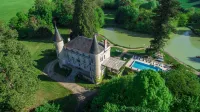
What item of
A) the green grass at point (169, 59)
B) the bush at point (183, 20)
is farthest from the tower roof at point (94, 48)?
the bush at point (183, 20)

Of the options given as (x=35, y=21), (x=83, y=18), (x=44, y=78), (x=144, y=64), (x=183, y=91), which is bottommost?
(x=44, y=78)

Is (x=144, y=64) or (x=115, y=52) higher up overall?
(x=115, y=52)

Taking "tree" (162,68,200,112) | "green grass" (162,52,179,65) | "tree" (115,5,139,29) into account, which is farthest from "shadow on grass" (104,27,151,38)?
"tree" (162,68,200,112)

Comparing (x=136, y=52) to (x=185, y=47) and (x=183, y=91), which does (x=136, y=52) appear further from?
(x=183, y=91)

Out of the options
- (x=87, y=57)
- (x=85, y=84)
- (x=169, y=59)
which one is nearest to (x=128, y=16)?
(x=169, y=59)

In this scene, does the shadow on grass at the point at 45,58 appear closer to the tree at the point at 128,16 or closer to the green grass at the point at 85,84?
the green grass at the point at 85,84

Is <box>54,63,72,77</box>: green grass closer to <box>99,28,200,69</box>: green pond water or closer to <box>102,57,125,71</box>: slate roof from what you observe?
<box>102,57,125,71</box>: slate roof

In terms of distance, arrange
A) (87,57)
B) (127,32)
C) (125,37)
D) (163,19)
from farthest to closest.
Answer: (127,32), (125,37), (163,19), (87,57)

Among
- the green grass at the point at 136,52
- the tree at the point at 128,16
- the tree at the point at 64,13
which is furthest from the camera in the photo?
the tree at the point at 128,16
